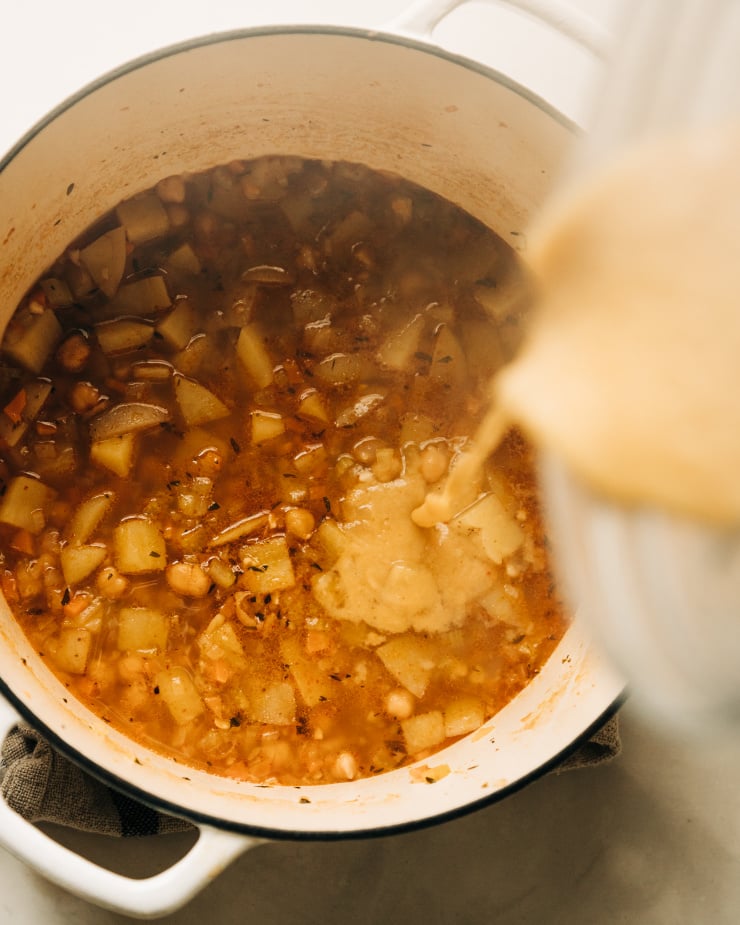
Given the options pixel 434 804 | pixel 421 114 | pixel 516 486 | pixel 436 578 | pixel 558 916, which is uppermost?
pixel 421 114

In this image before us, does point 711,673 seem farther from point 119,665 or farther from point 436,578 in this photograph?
point 119,665

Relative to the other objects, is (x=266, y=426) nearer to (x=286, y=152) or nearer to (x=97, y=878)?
(x=286, y=152)

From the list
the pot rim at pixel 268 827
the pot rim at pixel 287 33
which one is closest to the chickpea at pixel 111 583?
the pot rim at pixel 268 827

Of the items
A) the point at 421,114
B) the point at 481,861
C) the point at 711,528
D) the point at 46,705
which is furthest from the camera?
the point at 481,861

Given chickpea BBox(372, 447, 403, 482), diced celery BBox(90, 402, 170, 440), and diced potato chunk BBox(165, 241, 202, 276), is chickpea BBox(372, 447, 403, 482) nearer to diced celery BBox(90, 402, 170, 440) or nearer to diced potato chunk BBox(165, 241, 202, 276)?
diced celery BBox(90, 402, 170, 440)

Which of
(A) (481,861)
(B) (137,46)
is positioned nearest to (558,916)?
(A) (481,861)

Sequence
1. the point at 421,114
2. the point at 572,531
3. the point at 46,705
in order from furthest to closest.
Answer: the point at 421,114 → the point at 46,705 → the point at 572,531
